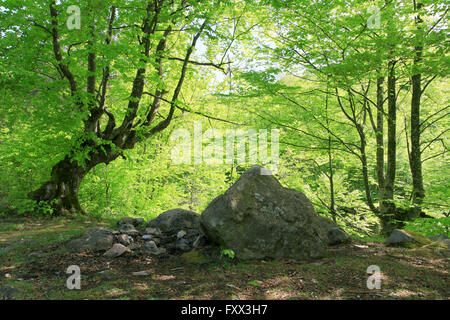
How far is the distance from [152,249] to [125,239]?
60 cm

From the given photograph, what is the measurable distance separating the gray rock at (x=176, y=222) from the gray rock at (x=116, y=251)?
53.1 inches

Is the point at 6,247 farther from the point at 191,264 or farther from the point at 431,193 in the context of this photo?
the point at 431,193

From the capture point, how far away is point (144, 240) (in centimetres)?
543

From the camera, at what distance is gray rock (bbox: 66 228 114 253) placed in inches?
192

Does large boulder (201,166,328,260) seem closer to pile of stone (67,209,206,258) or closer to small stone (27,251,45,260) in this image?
pile of stone (67,209,206,258)

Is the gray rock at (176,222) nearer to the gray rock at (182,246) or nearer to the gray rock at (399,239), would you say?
the gray rock at (182,246)

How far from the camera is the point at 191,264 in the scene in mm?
4336

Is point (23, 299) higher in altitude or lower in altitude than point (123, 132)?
lower

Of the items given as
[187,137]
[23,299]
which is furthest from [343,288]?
[187,137]

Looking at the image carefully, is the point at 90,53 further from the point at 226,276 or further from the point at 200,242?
the point at 226,276

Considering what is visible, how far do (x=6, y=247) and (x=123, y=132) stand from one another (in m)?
4.26

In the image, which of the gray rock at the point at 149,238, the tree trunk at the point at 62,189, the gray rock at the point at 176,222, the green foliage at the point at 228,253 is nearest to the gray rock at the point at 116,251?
the gray rock at the point at 149,238

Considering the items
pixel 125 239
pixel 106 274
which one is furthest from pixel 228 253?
pixel 125 239
